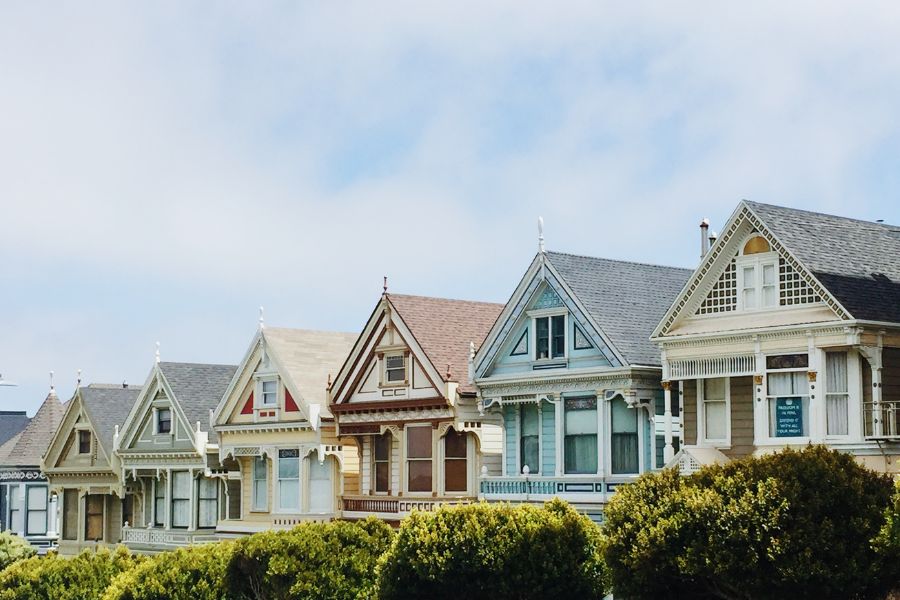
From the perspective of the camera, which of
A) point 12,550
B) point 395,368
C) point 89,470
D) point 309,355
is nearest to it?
point 395,368

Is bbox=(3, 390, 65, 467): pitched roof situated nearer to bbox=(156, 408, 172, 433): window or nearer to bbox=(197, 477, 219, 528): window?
bbox=(156, 408, 172, 433): window

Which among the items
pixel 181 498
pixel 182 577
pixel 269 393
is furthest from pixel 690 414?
pixel 181 498

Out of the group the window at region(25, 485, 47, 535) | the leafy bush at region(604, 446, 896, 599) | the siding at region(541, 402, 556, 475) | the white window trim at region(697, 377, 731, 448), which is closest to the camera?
the leafy bush at region(604, 446, 896, 599)

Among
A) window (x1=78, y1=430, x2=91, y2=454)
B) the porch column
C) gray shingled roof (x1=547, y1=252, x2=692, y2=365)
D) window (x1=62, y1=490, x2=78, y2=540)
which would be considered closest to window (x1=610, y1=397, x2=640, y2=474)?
gray shingled roof (x1=547, y1=252, x2=692, y2=365)

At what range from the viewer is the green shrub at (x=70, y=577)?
51438 millimetres

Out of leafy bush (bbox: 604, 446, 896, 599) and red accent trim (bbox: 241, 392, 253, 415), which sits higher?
red accent trim (bbox: 241, 392, 253, 415)

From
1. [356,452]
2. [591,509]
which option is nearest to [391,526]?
[356,452]

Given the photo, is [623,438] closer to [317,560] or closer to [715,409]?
[715,409]

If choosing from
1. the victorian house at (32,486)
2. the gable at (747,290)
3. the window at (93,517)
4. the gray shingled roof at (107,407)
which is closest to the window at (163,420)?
the gray shingled roof at (107,407)

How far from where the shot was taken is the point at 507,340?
44.7 m

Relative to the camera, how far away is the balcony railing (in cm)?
3512

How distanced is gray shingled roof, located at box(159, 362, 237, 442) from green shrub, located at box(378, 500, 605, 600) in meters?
21.2

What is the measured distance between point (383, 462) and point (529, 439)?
6780 mm

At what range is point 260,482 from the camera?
54656 millimetres
